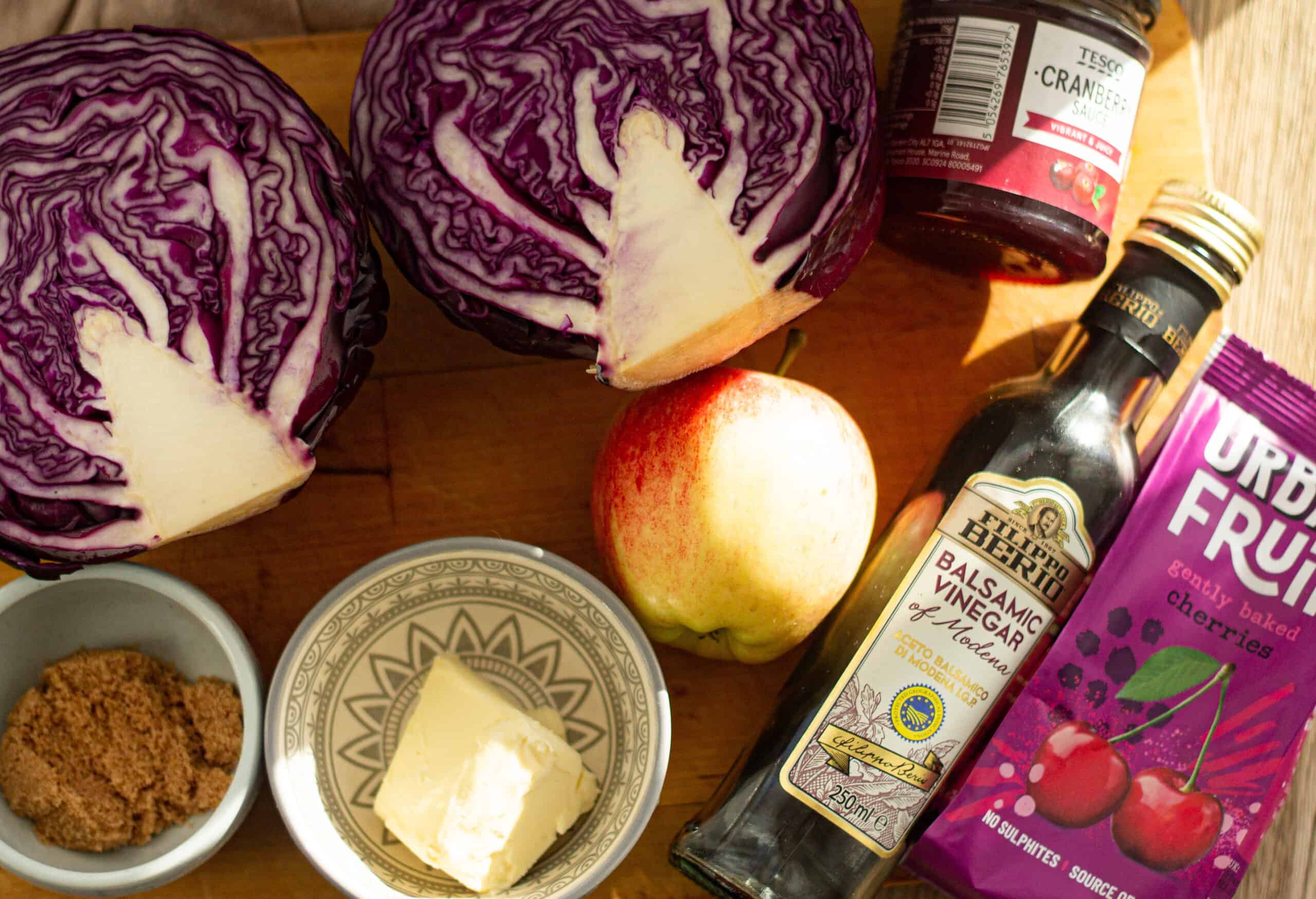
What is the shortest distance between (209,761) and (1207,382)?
102cm

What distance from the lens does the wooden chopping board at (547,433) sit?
106 cm

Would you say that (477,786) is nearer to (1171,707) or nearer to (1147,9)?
(1171,707)

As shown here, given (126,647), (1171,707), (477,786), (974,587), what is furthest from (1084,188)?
(126,647)

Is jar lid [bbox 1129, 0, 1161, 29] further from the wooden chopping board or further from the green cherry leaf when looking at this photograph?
the green cherry leaf

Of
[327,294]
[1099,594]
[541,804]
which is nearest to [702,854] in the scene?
[541,804]

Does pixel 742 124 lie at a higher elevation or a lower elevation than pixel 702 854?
higher

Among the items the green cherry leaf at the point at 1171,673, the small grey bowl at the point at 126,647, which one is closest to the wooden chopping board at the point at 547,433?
the small grey bowl at the point at 126,647

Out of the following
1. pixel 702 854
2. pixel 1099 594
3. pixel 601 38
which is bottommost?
pixel 702 854

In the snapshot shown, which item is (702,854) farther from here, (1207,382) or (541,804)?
(1207,382)

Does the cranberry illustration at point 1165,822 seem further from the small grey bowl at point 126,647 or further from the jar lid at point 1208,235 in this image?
the small grey bowl at point 126,647

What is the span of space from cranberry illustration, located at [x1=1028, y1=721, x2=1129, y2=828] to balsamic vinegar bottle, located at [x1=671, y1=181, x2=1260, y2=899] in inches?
3.0

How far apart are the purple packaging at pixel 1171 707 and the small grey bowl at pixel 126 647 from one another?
0.67m

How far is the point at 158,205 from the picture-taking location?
2.64 ft

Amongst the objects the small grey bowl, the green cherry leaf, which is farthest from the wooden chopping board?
the green cherry leaf
